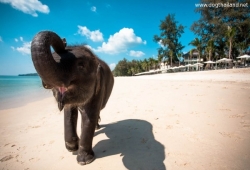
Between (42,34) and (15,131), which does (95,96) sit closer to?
(42,34)

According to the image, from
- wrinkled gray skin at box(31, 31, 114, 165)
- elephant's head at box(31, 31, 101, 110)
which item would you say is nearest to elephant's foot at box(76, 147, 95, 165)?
wrinkled gray skin at box(31, 31, 114, 165)

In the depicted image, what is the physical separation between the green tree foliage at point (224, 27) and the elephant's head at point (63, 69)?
155 feet

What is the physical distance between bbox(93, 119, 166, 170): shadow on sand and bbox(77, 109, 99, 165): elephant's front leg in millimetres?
287

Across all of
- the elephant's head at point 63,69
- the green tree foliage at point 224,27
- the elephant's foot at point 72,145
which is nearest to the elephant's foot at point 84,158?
the elephant's foot at point 72,145

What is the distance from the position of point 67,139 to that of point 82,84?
1.38m

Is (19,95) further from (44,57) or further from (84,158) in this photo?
(44,57)

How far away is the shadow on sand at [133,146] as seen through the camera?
9.00 ft

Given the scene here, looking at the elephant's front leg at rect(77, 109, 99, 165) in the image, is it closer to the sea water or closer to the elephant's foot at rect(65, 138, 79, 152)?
the elephant's foot at rect(65, 138, 79, 152)

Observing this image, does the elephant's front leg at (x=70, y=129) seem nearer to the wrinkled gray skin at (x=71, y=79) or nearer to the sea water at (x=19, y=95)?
the wrinkled gray skin at (x=71, y=79)

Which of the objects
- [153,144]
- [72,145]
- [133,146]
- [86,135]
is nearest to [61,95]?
[86,135]

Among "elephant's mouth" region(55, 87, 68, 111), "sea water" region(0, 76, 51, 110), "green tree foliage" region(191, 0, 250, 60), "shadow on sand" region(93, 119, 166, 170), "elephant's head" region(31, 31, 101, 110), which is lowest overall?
"sea water" region(0, 76, 51, 110)

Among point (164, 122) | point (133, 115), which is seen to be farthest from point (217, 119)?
point (133, 115)

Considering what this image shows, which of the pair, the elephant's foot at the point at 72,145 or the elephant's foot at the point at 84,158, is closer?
the elephant's foot at the point at 84,158

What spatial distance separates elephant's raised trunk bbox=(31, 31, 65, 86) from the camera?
5.25 ft
